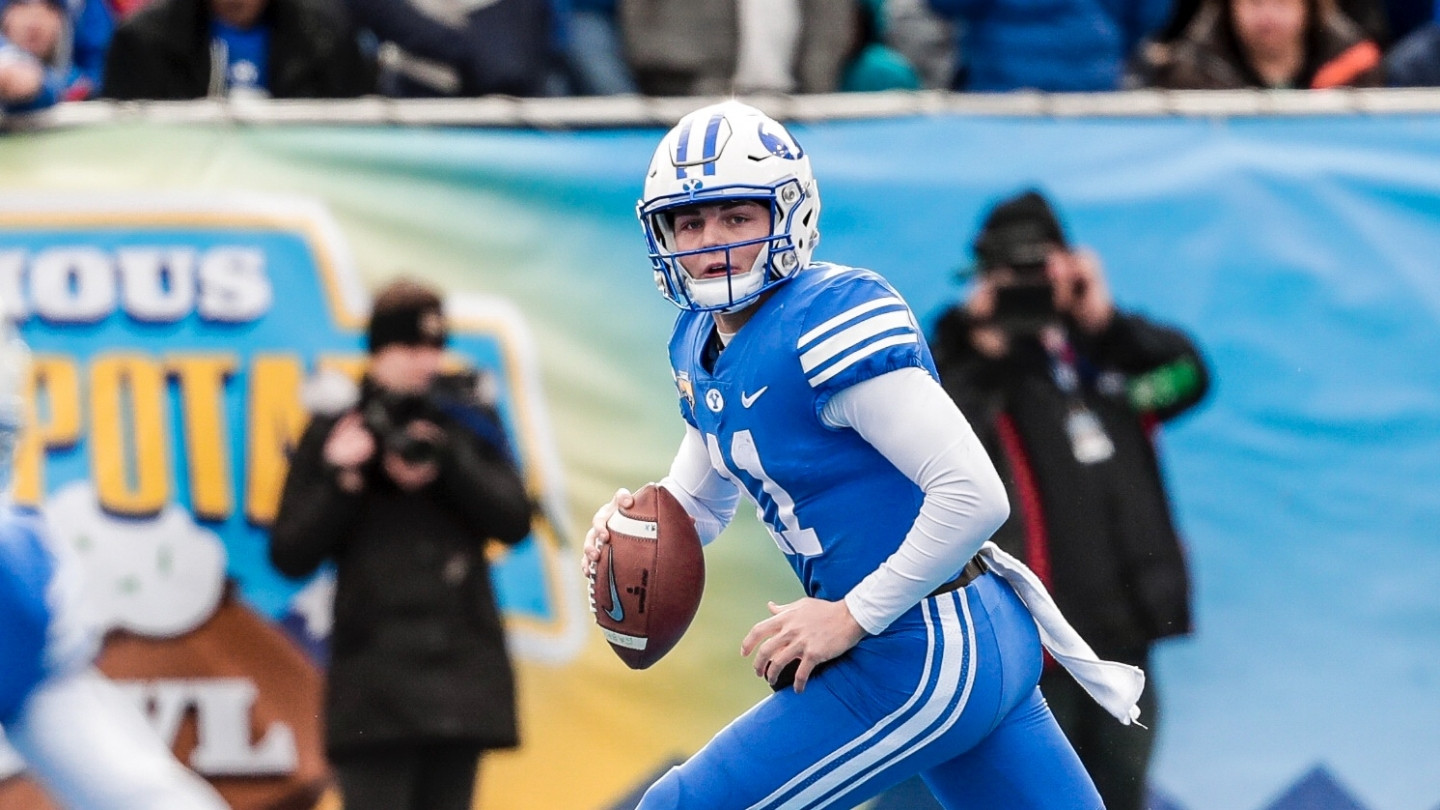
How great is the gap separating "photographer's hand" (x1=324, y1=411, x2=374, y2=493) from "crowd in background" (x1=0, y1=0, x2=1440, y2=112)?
1060 mm

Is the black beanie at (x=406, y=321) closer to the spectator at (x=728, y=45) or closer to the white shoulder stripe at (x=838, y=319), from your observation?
the spectator at (x=728, y=45)

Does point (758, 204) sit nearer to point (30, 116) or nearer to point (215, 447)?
point (215, 447)

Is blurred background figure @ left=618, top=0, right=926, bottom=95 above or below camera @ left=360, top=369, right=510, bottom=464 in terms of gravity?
above

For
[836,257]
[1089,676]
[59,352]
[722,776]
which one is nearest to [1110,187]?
[836,257]

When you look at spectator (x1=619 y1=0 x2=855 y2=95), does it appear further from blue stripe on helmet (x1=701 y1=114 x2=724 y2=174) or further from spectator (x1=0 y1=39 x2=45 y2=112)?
blue stripe on helmet (x1=701 y1=114 x2=724 y2=174)

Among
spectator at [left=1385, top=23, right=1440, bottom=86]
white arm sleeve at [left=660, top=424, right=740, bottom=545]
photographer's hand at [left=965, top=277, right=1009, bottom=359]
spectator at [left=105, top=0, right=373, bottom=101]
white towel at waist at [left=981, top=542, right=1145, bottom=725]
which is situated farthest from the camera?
spectator at [left=1385, top=23, right=1440, bottom=86]

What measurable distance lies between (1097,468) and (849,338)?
75.4 inches

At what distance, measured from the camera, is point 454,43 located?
18.2 feet

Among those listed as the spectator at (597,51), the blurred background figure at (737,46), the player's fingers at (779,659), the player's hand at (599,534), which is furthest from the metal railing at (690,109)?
the player's fingers at (779,659)

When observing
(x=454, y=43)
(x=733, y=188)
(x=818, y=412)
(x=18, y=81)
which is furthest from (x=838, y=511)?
(x=18, y=81)

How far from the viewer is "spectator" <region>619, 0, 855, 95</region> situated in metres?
5.56

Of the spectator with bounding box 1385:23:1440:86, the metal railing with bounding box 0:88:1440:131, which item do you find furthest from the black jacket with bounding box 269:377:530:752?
the spectator with bounding box 1385:23:1440:86

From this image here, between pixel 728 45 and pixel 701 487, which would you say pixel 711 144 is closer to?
pixel 701 487

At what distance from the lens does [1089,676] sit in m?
3.54
